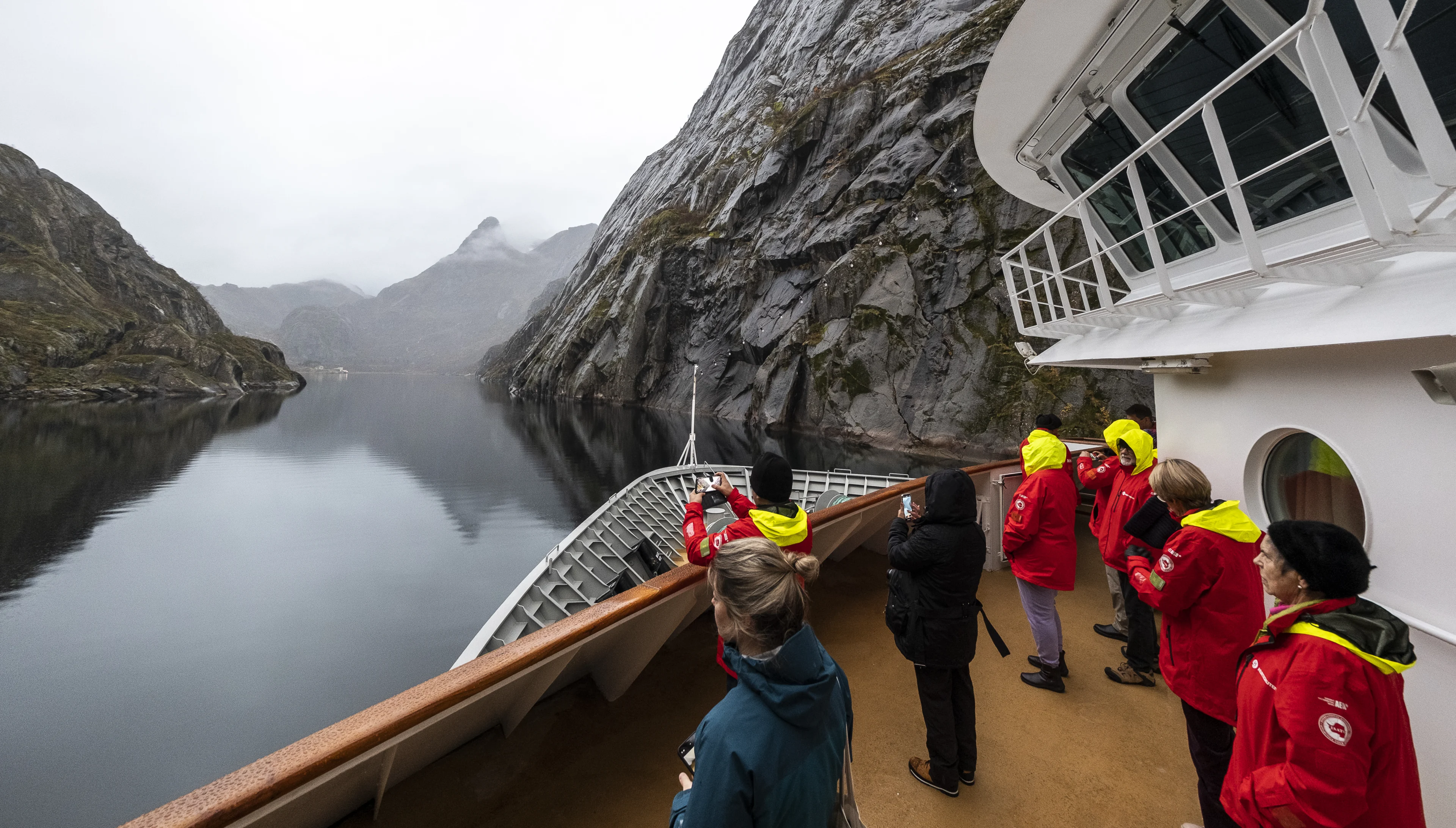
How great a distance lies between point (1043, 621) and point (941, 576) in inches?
62.8

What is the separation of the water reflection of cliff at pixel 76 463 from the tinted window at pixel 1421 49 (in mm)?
19751

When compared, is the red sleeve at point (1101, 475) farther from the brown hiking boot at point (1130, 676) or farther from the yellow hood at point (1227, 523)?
the yellow hood at point (1227, 523)

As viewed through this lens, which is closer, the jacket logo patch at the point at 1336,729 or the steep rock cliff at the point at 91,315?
the jacket logo patch at the point at 1336,729

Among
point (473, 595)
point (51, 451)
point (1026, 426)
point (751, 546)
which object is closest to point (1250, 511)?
point (751, 546)

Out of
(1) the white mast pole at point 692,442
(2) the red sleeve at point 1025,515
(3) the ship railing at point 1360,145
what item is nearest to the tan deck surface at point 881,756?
(2) the red sleeve at point 1025,515

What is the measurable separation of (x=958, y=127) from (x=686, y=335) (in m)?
24.6

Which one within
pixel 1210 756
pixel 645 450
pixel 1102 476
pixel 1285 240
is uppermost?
pixel 1285 240

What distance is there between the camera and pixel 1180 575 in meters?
2.19

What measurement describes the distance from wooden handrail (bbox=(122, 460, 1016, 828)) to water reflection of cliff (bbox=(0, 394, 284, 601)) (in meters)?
15.4

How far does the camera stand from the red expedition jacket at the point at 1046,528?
3275 millimetres

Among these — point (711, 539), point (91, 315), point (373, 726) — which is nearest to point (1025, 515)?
point (711, 539)

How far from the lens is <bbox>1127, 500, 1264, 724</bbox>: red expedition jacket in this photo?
2.15 meters

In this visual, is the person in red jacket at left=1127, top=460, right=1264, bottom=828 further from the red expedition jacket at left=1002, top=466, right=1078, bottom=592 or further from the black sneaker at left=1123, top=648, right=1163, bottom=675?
the black sneaker at left=1123, top=648, right=1163, bottom=675

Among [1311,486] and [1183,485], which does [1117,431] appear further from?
[1183,485]
